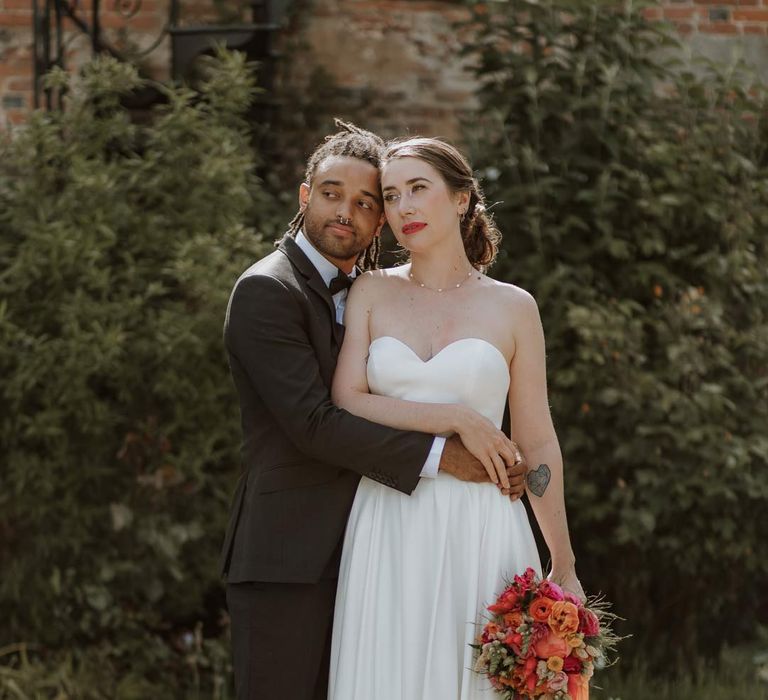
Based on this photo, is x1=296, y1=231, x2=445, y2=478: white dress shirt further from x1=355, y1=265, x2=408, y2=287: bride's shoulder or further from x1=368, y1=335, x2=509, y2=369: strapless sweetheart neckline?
x1=368, y1=335, x2=509, y2=369: strapless sweetheart neckline

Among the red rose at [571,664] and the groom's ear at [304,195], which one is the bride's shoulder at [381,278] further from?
the red rose at [571,664]

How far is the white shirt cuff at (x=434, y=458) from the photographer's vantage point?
3.03 meters

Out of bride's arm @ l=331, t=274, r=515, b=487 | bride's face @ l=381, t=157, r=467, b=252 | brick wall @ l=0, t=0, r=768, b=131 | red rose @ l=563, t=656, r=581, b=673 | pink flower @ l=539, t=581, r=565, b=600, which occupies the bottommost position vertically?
red rose @ l=563, t=656, r=581, b=673

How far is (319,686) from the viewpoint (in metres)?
3.18

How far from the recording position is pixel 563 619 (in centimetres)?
282

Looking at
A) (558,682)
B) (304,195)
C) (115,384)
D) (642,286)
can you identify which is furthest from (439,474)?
(642,286)

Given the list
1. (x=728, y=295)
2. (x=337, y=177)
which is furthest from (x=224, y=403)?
(x=728, y=295)

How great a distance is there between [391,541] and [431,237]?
0.83 metres

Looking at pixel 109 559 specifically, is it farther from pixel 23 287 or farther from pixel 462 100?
pixel 462 100

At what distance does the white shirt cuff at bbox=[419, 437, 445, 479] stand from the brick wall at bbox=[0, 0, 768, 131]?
134 inches

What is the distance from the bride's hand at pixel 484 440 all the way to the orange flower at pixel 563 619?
388 mm

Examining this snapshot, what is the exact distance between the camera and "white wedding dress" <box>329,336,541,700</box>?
3.03 metres

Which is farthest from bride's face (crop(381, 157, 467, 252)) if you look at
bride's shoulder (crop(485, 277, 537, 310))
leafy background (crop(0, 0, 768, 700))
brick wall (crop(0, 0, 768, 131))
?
brick wall (crop(0, 0, 768, 131))

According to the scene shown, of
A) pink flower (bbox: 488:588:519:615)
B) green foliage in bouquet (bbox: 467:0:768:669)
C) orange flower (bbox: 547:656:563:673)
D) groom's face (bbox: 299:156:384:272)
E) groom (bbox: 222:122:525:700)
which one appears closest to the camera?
orange flower (bbox: 547:656:563:673)
